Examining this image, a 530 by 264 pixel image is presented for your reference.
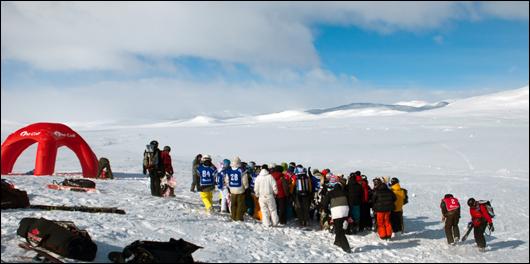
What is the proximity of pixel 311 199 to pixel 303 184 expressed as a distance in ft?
2.15

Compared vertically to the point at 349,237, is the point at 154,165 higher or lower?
higher

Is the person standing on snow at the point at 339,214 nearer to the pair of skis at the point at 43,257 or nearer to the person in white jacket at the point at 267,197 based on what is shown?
the person in white jacket at the point at 267,197

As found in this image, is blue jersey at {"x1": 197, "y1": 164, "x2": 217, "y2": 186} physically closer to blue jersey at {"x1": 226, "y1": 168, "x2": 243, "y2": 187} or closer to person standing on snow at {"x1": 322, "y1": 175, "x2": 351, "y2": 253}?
blue jersey at {"x1": 226, "y1": 168, "x2": 243, "y2": 187}

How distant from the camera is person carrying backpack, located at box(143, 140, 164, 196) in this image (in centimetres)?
1344

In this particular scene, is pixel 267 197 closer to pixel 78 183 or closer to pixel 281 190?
pixel 281 190

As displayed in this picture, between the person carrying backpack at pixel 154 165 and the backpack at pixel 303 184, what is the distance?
14.1 ft

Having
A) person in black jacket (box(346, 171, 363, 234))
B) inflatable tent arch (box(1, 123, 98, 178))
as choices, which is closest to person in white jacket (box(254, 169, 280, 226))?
person in black jacket (box(346, 171, 363, 234))

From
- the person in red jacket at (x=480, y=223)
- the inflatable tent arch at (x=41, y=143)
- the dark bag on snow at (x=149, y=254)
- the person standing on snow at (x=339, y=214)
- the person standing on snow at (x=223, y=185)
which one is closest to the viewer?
the dark bag on snow at (x=149, y=254)

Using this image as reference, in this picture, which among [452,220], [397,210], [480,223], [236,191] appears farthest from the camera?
[397,210]

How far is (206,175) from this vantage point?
1210cm

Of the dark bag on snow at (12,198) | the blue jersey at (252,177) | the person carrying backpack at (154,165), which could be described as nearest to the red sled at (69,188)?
the person carrying backpack at (154,165)

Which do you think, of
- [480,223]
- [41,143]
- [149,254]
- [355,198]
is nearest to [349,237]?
[355,198]

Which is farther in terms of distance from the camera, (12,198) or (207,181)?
(207,181)

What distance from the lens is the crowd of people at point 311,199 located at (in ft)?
37.1
